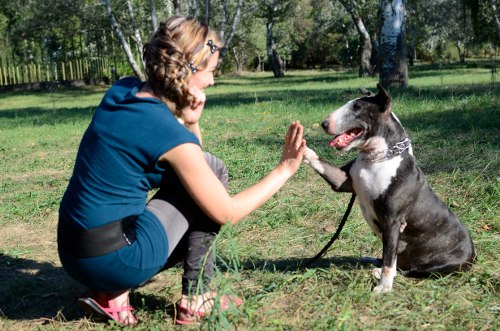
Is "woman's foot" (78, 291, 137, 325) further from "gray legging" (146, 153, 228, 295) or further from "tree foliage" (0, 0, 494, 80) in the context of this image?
"tree foliage" (0, 0, 494, 80)

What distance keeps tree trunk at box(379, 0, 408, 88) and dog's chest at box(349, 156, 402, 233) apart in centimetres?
1053

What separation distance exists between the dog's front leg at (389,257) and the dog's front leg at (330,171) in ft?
1.26

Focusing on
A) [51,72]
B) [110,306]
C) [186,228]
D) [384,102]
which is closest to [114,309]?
[110,306]

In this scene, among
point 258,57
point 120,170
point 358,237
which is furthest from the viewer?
point 258,57

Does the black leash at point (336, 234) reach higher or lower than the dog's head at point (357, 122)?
lower

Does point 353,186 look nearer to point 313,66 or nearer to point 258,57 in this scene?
point 258,57

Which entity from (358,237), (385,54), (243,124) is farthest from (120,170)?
(385,54)

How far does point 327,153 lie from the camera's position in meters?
6.77

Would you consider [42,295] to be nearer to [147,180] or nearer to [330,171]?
[147,180]

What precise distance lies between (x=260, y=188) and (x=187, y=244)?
18.9 inches

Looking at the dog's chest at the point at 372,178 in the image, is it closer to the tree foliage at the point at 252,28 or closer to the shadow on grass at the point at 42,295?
the shadow on grass at the point at 42,295

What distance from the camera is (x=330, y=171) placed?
3.45 meters

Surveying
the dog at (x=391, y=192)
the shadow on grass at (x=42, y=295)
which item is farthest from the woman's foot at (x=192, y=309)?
the dog at (x=391, y=192)

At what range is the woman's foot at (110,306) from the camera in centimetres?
291
